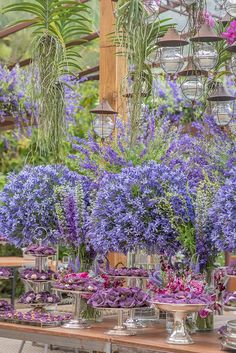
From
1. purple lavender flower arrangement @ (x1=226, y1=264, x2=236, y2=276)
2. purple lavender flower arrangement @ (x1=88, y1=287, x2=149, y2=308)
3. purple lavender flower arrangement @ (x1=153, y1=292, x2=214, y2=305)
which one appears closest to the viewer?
purple lavender flower arrangement @ (x1=153, y1=292, x2=214, y2=305)

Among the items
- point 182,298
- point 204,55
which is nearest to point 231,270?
point 182,298

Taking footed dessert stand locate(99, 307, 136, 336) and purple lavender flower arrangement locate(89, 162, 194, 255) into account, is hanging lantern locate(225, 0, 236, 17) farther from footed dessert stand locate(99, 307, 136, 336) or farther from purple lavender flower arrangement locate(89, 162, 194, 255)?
footed dessert stand locate(99, 307, 136, 336)

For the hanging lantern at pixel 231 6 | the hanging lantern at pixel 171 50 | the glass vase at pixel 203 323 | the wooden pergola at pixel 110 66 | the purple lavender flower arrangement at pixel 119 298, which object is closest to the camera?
the purple lavender flower arrangement at pixel 119 298

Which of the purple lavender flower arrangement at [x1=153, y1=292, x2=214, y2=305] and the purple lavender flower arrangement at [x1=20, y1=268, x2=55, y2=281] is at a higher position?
the purple lavender flower arrangement at [x1=20, y1=268, x2=55, y2=281]

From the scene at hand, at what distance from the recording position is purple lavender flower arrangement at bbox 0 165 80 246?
4.37m

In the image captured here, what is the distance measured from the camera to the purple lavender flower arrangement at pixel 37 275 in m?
4.22

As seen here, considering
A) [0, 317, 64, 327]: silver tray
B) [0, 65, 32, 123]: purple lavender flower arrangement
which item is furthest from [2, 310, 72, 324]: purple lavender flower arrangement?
[0, 65, 32, 123]: purple lavender flower arrangement

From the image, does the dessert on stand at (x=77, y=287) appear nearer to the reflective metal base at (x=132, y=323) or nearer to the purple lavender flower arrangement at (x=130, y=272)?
the purple lavender flower arrangement at (x=130, y=272)

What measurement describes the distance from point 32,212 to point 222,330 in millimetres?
1403

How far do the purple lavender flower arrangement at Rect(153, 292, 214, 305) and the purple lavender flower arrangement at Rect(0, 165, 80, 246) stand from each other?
1073 millimetres

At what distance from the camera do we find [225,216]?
336 centimetres

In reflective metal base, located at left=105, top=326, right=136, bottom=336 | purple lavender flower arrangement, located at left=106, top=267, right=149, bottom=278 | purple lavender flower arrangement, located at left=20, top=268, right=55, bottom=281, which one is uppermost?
purple lavender flower arrangement, located at left=106, top=267, right=149, bottom=278

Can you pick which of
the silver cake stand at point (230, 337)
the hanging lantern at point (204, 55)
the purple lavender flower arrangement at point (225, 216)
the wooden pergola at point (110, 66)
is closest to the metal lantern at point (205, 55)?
the hanging lantern at point (204, 55)

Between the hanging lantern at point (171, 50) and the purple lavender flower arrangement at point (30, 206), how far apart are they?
36.8 inches
